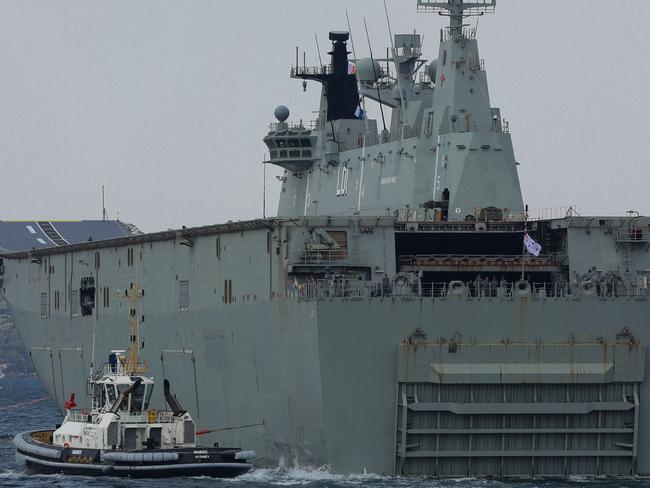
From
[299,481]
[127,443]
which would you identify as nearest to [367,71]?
[127,443]

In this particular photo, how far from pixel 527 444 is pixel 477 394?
6.02ft

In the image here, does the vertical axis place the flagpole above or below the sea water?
above

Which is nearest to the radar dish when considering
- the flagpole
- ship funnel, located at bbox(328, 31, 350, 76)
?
ship funnel, located at bbox(328, 31, 350, 76)

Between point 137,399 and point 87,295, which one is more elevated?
point 87,295

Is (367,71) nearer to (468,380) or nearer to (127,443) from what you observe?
(127,443)

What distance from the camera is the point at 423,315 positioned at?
40469mm

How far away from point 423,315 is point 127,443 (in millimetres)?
9151

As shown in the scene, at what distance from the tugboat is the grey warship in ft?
7.92

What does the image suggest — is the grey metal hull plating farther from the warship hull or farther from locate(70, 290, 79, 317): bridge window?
locate(70, 290, 79, 317): bridge window

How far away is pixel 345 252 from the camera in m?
43.4

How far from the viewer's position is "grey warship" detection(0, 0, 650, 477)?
133ft

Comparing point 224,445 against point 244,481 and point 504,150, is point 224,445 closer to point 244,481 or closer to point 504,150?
point 244,481

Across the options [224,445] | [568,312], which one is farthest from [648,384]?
[224,445]

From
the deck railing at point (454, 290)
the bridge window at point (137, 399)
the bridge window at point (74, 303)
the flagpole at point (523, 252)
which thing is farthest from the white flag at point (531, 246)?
the bridge window at point (74, 303)
